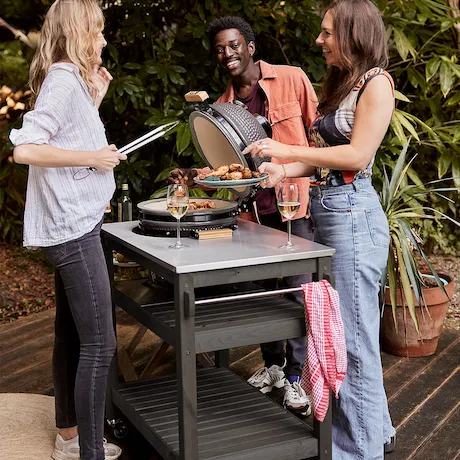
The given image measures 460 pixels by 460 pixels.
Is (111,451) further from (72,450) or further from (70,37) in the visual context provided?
(70,37)

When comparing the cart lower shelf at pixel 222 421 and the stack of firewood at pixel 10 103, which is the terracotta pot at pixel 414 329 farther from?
the stack of firewood at pixel 10 103

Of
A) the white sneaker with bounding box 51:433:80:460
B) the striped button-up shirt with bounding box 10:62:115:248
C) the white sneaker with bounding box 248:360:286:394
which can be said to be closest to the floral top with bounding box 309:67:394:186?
the striped button-up shirt with bounding box 10:62:115:248

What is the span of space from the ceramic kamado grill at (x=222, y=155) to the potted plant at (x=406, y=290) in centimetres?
110

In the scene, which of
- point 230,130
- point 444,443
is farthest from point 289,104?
point 444,443

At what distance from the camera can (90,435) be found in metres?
2.73

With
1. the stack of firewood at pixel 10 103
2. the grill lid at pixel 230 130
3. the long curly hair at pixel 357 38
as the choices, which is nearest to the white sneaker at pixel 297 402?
the grill lid at pixel 230 130

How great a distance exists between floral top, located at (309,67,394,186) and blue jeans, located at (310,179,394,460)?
29 millimetres

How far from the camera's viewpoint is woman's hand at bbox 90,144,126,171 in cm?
252

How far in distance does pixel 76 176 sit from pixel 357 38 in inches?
40.5

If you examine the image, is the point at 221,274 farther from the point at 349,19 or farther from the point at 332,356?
the point at 349,19

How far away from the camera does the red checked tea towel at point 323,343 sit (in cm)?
251

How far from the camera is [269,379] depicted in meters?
3.60

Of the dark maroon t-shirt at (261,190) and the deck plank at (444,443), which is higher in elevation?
the dark maroon t-shirt at (261,190)

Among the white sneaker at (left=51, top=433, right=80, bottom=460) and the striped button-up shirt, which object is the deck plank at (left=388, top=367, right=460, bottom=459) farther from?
the striped button-up shirt
